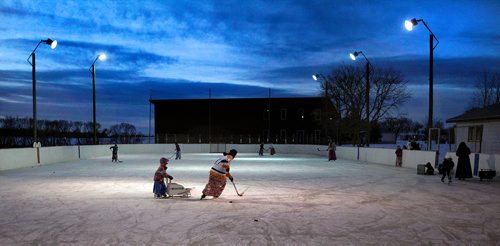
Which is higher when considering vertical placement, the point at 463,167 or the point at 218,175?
the point at 218,175

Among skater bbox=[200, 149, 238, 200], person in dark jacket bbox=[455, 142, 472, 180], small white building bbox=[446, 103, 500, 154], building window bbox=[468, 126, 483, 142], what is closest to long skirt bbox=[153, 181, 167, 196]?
skater bbox=[200, 149, 238, 200]

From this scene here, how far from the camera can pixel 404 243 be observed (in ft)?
25.5

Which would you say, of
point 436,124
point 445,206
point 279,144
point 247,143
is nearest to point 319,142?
point 279,144

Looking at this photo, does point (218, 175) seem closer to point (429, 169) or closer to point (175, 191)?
point (175, 191)

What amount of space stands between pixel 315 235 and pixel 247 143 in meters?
47.4

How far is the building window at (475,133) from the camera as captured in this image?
1100 inches

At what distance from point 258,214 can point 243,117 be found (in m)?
58.6

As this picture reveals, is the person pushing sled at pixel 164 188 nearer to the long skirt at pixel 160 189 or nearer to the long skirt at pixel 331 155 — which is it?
the long skirt at pixel 160 189

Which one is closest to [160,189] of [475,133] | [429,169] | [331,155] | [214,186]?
[214,186]

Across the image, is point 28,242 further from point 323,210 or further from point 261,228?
point 323,210

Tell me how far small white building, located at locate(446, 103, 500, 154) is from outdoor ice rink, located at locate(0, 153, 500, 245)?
34.4ft

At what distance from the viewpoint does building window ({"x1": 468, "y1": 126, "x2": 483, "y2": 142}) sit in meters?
27.9

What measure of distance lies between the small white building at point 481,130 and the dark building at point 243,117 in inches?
1384

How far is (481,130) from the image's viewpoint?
27.8 metres
